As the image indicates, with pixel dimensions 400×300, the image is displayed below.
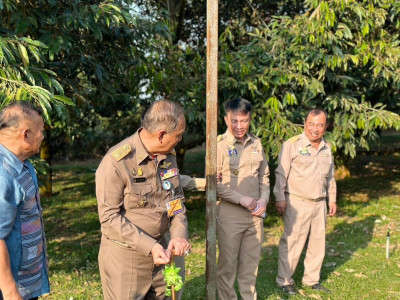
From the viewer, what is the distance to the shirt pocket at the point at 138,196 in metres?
2.93

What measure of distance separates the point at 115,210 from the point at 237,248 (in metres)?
2.02

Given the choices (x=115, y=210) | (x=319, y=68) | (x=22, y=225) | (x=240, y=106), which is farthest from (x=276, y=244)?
(x=22, y=225)

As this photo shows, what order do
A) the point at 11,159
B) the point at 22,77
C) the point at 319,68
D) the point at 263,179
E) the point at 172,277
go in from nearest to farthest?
the point at 11,159
the point at 172,277
the point at 22,77
the point at 263,179
the point at 319,68

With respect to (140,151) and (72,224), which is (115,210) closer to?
(140,151)

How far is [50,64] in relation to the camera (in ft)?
18.2

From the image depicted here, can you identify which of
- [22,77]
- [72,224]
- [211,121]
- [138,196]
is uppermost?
[22,77]

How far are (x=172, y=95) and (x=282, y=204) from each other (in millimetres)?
3249

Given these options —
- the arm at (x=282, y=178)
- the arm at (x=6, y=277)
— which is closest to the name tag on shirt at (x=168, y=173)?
the arm at (x=6, y=277)

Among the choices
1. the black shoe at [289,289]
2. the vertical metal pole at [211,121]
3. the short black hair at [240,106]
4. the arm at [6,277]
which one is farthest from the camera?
the black shoe at [289,289]

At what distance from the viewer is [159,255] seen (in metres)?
2.79

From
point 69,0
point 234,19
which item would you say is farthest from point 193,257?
point 234,19

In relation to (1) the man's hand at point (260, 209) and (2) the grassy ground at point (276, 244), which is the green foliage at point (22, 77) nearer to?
(1) the man's hand at point (260, 209)

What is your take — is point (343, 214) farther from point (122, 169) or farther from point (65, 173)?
point (65, 173)

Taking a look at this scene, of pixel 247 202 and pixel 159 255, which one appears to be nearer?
pixel 159 255
